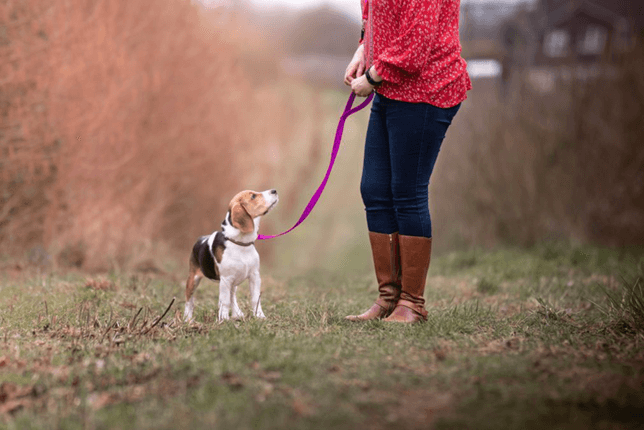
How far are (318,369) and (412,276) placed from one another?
1324mm

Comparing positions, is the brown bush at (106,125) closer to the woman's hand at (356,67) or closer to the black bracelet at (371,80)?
the woman's hand at (356,67)

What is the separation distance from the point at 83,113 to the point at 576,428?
6.79 metres

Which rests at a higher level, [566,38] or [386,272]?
[566,38]

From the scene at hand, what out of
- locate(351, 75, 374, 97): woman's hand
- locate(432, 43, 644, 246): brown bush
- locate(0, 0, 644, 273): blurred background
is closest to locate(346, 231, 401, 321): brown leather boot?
locate(351, 75, 374, 97): woman's hand

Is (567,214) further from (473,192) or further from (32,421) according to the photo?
(32,421)

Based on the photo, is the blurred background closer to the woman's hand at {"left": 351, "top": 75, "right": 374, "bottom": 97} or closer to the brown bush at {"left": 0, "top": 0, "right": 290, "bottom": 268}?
the brown bush at {"left": 0, "top": 0, "right": 290, "bottom": 268}

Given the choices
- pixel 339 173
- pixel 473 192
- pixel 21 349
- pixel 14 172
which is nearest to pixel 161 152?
pixel 14 172

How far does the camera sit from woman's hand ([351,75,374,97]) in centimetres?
381

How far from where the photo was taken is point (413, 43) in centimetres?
366

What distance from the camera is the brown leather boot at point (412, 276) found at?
3.97 meters

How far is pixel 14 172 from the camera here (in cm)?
712

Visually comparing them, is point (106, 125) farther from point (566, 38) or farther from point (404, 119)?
point (566, 38)

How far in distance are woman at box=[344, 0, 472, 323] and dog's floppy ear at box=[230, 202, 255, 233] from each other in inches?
28.6

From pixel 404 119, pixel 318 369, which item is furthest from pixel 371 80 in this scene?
pixel 318 369
